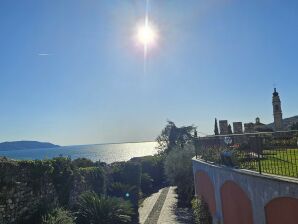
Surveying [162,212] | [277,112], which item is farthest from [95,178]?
[277,112]

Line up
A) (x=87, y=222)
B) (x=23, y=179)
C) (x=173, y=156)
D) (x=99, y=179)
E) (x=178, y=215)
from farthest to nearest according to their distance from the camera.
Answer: (x=173, y=156) < (x=99, y=179) < (x=178, y=215) < (x=87, y=222) < (x=23, y=179)

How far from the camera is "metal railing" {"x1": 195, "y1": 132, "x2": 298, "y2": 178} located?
300 inches

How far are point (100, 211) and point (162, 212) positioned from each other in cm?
579

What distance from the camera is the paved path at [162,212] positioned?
1661 cm

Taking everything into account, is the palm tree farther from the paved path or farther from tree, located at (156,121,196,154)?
tree, located at (156,121,196,154)

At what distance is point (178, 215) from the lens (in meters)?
17.7

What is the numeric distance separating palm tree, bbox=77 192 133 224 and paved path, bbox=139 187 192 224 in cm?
246

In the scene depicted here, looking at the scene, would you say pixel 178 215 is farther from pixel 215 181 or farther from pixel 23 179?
pixel 23 179

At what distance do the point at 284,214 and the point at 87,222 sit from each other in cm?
867

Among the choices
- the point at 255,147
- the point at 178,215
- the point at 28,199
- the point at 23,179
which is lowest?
the point at 178,215

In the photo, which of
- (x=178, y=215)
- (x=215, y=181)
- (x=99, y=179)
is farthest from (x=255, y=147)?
(x=99, y=179)

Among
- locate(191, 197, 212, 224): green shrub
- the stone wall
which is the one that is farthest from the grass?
locate(191, 197, 212, 224): green shrub

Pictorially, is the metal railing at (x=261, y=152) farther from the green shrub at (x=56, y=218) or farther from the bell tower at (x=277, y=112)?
the bell tower at (x=277, y=112)

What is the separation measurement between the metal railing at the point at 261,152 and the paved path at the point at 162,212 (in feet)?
16.6
